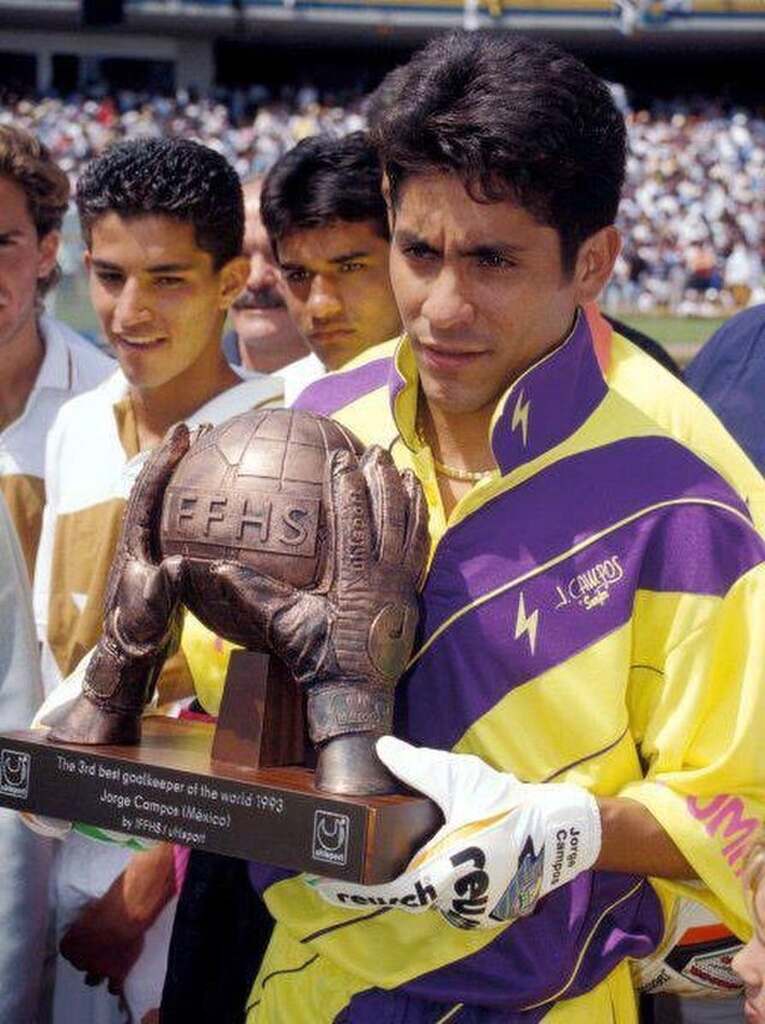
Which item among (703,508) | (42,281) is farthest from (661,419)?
(42,281)

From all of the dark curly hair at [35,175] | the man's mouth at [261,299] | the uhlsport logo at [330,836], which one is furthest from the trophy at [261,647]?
the man's mouth at [261,299]

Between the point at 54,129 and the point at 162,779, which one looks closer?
the point at 162,779

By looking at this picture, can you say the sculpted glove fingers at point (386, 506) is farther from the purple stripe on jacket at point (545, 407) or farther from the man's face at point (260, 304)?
the man's face at point (260, 304)

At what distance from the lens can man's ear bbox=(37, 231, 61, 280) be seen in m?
3.32

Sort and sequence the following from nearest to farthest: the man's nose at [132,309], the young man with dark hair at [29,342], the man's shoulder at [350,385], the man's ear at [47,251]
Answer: the man's shoulder at [350,385], the man's nose at [132,309], the young man with dark hair at [29,342], the man's ear at [47,251]

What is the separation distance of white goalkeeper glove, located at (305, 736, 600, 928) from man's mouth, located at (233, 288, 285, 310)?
2562 mm

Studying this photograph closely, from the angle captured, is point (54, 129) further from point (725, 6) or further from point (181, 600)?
point (181, 600)

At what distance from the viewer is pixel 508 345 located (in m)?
1.61

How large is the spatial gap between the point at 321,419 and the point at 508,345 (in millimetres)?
197

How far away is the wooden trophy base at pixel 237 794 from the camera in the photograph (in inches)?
55.5

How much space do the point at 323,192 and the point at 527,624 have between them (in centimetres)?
146

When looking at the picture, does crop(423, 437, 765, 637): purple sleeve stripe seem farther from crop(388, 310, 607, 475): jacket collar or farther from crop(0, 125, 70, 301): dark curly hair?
crop(0, 125, 70, 301): dark curly hair

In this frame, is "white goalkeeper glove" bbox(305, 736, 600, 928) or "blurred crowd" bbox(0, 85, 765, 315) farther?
"blurred crowd" bbox(0, 85, 765, 315)

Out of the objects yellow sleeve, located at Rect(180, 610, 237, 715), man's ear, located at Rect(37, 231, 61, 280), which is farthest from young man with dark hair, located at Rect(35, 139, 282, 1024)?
yellow sleeve, located at Rect(180, 610, 237, 715)
